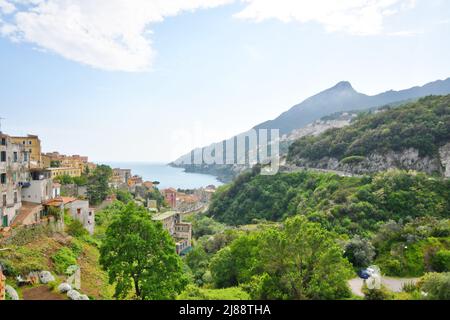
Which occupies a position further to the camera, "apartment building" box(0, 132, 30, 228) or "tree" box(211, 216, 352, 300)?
"apartment building" box(0, 132, 30, 228)

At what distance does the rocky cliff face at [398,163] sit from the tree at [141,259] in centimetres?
3666

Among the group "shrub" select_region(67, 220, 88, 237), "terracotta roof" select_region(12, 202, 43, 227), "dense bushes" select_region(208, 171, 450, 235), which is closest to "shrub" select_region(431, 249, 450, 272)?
"dense bushes" select_region(208, 171, 450, 235)

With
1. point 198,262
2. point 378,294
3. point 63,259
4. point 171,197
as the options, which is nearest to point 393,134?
point 198,262

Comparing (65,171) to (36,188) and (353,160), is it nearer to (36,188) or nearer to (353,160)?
(36,188)

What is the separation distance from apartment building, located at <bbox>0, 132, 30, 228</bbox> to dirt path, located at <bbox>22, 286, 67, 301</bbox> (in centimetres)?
739

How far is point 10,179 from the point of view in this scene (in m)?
19.5

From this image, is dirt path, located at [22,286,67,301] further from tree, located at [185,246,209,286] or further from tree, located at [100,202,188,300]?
tree, located at [185,246,209,286]

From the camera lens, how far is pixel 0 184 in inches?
717

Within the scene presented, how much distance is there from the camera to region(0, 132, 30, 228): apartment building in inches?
724

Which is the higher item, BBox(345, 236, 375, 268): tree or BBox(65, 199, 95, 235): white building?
BBox(65, 199, 95, 235): white building

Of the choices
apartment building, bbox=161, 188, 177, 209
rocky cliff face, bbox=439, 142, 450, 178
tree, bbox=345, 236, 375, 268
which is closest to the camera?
tree, bbox=345, 236, 375, 268

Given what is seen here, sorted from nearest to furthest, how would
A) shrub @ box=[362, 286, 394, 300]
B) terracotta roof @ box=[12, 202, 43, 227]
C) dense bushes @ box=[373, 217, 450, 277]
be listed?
shrub @ box=[362, 286, 394, 300], dense bushes @ box=[373, 217, 450, 277], terracotta roof @ box=[12, 202, 43, 227]

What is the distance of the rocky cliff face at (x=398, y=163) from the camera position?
39750mm
